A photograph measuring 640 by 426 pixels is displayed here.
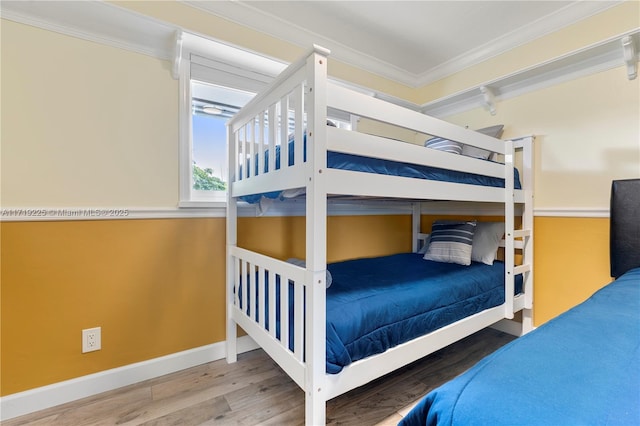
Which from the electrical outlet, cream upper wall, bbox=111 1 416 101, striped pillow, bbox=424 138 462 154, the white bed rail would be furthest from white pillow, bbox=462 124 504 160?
the electrical outlet

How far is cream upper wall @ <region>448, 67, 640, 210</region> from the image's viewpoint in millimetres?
1737

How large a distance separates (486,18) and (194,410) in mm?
2930

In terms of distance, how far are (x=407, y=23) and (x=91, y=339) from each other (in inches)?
108

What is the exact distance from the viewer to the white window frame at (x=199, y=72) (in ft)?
5.61

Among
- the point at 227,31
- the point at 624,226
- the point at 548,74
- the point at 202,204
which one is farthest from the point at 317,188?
the point at 548,74

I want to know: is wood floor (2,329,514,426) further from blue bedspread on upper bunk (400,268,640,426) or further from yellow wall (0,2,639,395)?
blue bedspread on upper bunk (400,268,640,426)

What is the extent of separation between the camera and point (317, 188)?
102cm

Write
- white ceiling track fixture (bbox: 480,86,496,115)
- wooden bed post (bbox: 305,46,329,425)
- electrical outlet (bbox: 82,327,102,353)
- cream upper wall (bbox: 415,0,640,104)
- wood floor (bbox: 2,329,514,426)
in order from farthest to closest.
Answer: white ceiling track fixture (bbox: 480,86,496,115) → cream upper wall (bbox: 415,0,640,104) → electrical outlet (bbox: 82,327,102,353) → wood floor (bbox: 2,329,514,426) → wooden bed post (bbox: 305,46,329,425)

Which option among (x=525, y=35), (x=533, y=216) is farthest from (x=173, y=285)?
(x=525, y=35)

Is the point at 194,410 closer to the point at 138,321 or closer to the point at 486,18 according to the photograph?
the point at 138,321

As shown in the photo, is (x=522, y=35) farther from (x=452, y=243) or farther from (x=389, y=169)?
(x=389, y=169)

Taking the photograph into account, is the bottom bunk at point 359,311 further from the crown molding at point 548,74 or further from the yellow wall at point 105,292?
the crown molding at point 548,74

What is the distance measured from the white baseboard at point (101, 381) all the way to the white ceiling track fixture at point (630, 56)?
3016 mm

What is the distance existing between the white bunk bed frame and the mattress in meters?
0.05
